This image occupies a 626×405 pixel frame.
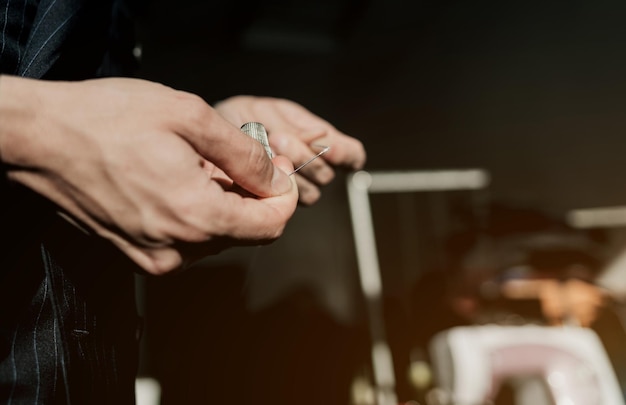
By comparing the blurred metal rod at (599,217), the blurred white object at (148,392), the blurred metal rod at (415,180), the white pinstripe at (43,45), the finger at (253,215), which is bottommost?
the blurred white object at (148,392)

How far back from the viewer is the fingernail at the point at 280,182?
0.45 meters

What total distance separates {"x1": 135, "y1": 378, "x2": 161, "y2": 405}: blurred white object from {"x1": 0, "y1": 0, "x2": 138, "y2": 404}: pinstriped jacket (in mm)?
A: 1713

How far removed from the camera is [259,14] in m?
2.54

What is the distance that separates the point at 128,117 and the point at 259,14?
2350mm

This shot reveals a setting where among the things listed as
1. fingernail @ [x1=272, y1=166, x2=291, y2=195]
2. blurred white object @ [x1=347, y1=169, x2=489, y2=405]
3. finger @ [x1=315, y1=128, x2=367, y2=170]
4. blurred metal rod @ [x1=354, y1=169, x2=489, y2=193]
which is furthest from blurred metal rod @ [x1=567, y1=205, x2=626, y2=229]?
fingernail @ [x1=272, y1=166, x2=291, y2=195]

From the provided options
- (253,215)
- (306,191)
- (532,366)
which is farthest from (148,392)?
(253,215)

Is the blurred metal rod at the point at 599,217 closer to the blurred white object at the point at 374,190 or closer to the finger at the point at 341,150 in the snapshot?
the blurred white object at the point at 374,190

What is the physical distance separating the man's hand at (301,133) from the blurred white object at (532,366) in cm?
131

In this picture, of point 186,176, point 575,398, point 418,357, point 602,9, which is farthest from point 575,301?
point 186,176

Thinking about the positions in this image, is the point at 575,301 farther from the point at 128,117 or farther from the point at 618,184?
the point at 128,117

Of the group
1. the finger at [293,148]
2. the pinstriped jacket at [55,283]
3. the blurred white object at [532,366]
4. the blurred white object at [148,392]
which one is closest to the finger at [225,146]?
the pinstriped jacket at [55,283]

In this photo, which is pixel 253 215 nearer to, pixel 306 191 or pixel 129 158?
pixel 129 158

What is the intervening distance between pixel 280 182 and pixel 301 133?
0.27 m

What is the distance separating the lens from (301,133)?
0.71m
